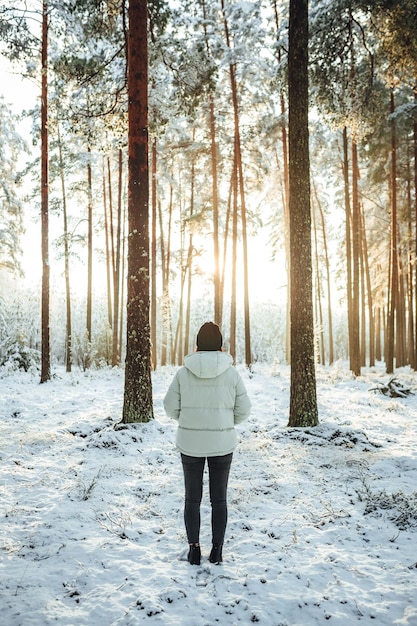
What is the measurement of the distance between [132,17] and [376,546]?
31.4 ft

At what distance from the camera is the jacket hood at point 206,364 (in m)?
3.38

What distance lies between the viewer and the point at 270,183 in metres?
20.3

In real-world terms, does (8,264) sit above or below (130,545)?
above

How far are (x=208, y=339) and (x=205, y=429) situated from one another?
2.60ft

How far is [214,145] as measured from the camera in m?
17.3

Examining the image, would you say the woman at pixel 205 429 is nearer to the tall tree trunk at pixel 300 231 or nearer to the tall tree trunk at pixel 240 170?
the tall tree trunk at pixel 300 231

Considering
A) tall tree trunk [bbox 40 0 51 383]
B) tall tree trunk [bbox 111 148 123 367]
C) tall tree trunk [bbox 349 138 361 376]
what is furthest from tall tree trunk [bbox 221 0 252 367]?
tall tree trunk [bbox 40 0 51 383]

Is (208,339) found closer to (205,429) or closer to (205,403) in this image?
(205,403)

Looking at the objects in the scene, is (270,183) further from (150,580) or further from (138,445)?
(150,580)

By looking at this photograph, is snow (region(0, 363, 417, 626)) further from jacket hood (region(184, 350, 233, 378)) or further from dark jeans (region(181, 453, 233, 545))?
jacket hood (region(184, 350, 233, 378))

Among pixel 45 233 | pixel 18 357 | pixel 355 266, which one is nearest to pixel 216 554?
pixel 45 233

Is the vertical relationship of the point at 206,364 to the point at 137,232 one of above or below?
below

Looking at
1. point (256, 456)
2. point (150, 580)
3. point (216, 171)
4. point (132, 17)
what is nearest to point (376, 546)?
point (150, 580)

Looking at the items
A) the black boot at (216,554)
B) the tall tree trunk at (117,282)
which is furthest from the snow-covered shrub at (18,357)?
the black boot at (216,554)
